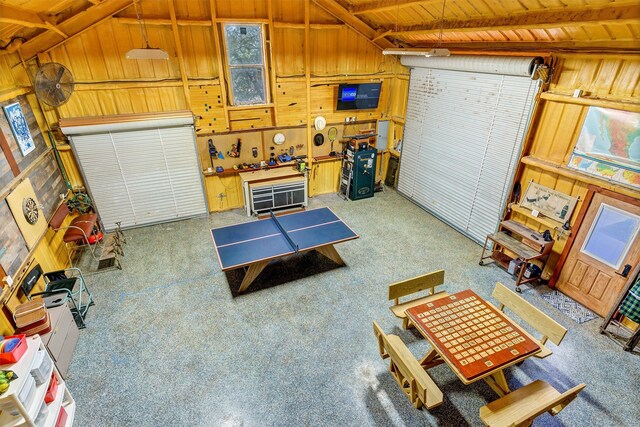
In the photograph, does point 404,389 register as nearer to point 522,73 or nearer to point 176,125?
point 522,73

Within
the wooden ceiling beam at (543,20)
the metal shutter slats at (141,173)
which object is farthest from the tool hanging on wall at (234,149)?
the wooden ceiling beam at (543,20)

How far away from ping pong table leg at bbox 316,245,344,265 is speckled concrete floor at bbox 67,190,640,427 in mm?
238

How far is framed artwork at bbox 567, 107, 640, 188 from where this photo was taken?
479 cm

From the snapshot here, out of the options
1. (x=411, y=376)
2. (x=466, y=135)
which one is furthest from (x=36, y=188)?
(x=466, y=135)

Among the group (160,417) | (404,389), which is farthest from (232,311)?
(404,389)

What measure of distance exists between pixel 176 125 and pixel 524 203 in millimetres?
7619

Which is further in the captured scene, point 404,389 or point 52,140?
point 52,140

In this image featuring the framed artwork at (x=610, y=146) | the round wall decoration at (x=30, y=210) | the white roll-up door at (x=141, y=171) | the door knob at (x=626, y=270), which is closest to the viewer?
the framed artwork at (x=610, y=146)

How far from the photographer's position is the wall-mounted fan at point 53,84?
644 cm

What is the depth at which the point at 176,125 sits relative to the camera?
7629mm

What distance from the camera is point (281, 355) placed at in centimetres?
475

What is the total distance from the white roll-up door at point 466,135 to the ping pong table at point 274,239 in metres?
3.16

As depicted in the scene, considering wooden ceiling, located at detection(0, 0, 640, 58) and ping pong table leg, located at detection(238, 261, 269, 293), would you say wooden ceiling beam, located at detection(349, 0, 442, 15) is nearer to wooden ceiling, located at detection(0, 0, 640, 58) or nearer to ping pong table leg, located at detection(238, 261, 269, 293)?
wooden ceiling, located at detection(0, 0, 640, 58)

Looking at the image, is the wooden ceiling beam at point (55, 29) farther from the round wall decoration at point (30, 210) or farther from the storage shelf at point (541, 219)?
the storage shelf at point (541, 219)
